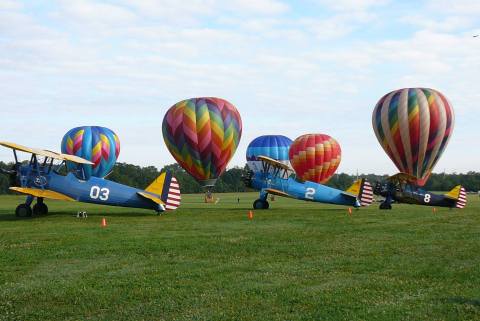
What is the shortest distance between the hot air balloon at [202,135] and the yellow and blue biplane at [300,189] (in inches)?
209

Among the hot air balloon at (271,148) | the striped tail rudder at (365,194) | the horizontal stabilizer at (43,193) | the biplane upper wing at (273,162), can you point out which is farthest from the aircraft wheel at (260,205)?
the hot air balloon at (271,148)

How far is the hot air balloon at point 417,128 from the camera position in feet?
143

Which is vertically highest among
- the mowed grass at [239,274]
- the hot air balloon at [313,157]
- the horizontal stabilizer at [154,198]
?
the hot air balloon at [313,157]

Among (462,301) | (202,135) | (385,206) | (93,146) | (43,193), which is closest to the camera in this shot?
(462,301)

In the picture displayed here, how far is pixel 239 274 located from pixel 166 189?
16171 mm

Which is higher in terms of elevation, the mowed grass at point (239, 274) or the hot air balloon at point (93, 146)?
the hot air balloon at point (93, 146)

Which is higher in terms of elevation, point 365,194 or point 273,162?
point 273,162

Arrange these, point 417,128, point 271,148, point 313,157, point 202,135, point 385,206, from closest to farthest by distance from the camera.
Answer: point 385,206
point 202,135
point 417,128
point 313,157
point 271,148

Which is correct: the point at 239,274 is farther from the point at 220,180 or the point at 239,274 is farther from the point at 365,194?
the point at 220,180

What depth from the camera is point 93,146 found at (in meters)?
60.8

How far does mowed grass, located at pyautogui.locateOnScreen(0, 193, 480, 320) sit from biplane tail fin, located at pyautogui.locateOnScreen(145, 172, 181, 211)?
22.7ft

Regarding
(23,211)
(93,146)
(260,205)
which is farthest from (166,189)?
(93,146)

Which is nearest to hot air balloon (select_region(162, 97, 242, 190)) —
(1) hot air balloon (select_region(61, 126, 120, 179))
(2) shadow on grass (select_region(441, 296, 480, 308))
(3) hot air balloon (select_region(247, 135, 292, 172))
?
(1) hot air balloon (select_region(61, 126, 120, 179))

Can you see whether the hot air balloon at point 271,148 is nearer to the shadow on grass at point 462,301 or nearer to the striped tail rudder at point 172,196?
the striped tail rudder at point 172,196
